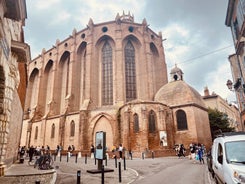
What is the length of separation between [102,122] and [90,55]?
10.6 m

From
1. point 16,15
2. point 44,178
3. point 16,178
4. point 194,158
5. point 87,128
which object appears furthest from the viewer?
point 87,128

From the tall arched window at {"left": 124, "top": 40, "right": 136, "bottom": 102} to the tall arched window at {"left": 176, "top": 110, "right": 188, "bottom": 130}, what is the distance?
6.79 meters

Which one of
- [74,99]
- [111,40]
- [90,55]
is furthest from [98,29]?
[74,99]

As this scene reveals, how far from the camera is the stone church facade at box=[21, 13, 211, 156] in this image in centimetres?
2144

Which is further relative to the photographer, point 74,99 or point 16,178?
point 74,99

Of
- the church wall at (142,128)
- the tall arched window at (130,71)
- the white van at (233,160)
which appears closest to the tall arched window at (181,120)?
the church wall at (142,128)

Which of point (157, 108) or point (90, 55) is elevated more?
point (90, 55)

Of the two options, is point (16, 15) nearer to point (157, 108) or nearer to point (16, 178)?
point (16, 178)

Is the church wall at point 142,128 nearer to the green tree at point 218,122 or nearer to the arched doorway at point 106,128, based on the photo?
the arched doorway at point 106,128

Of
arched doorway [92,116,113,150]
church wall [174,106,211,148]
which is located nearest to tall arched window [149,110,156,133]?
church wall [174,106,211,148]

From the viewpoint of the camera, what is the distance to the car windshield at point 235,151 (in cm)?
429

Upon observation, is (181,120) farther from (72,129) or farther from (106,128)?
(72,129)

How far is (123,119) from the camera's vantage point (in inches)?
851

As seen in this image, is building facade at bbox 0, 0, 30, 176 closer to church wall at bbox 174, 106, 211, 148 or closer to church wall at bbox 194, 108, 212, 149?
church wall at bbox 174, 106, 211, 148
